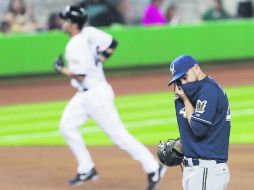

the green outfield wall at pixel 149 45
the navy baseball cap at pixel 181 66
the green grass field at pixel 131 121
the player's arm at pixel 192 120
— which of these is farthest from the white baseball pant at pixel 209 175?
the green outfield wall at pixel 149 45

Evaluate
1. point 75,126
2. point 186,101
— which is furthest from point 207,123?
point 75,126

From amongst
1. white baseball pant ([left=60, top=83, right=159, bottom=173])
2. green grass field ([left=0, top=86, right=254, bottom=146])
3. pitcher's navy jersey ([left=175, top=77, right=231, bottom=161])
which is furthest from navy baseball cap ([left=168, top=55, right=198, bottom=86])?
green grass field ([left=0, top=86, right=254, bottom=146])

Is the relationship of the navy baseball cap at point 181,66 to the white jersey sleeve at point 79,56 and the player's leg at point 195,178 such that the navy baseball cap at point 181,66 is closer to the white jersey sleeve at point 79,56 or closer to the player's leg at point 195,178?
→ the player's leg at point 195,178

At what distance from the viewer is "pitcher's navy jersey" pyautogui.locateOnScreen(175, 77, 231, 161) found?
523cm

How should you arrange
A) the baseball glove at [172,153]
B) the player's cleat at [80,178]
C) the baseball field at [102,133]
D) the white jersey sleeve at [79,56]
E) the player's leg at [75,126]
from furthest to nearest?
the baseball field at [102,133] < the player's cleat at [80,178] < the player's leg at [75,126] < the white jersey sleeve at [79,56] < the baseball glove at [172,153]

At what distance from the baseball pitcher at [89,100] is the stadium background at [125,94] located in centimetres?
32

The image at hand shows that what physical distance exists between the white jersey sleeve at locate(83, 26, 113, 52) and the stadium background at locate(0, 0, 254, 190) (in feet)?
5.04

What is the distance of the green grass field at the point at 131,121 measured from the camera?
37.9ft

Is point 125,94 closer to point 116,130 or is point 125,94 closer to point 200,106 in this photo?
point 116,130

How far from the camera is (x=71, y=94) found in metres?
16.4

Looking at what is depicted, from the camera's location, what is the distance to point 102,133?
12.2 m

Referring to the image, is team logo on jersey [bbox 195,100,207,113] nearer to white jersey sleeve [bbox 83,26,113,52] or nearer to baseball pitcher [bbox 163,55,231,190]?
baseball pitcher [bbox 163,55,231,190]

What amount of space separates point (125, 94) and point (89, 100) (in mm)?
7721

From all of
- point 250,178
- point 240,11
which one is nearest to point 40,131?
point 250,178
